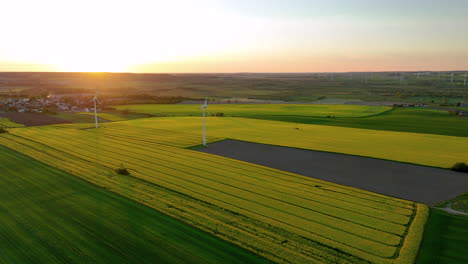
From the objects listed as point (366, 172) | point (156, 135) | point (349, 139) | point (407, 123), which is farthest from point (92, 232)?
point (407, 123)

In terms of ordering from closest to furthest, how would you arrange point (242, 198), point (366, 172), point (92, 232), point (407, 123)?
point (92, 232) < point (242, 198) < point (366, 172) < point (407, 123)

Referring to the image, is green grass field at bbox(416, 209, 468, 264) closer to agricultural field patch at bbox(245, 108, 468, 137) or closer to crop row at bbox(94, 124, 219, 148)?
crop row at bbox(94, 124, 219, 148)

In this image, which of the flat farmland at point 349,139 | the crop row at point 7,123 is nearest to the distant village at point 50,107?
the crop row at point 7,123

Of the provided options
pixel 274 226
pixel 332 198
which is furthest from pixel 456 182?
pixel 274 226

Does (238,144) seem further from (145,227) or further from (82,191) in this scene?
(145,227)

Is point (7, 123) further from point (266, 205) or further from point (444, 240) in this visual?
point (444, 240)

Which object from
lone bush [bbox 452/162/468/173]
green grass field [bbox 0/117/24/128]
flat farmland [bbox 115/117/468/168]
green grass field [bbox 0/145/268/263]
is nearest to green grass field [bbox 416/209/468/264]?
green grass field [bbox 0/145/268/263]
